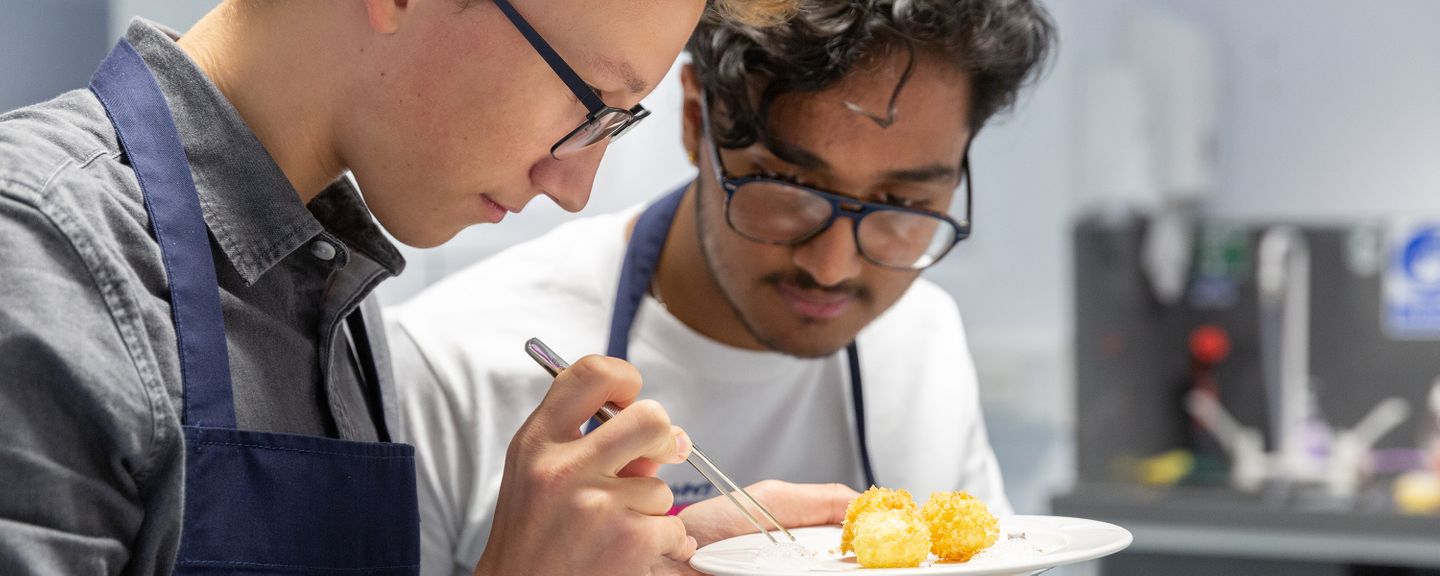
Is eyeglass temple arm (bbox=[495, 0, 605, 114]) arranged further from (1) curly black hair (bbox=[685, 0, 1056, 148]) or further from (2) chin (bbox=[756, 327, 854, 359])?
(2) chin (bbox=[756, 327, 854, 359])

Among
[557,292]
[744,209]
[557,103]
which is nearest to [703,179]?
[744,209]

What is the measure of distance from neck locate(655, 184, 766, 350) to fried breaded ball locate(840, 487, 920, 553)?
21.1 inches

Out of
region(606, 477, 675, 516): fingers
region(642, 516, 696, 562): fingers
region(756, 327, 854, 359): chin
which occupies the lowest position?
region(642, 516, 696, 562): fingers

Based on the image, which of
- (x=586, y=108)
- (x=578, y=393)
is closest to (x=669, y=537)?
(x=578, y=393)

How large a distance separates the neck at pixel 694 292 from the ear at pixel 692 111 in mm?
66

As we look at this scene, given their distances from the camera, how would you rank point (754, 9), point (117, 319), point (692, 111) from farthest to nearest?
point (692, 111) < point (754, 9) < point (117, 319)

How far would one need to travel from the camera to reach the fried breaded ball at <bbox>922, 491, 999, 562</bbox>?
1284 mm

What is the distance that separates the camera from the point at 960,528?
1.30 m

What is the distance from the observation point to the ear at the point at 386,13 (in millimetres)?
1027

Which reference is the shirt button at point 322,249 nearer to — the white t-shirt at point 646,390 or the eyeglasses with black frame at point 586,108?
the eyeglasses with black frame at point 586,108

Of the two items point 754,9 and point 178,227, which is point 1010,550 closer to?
point 754,9

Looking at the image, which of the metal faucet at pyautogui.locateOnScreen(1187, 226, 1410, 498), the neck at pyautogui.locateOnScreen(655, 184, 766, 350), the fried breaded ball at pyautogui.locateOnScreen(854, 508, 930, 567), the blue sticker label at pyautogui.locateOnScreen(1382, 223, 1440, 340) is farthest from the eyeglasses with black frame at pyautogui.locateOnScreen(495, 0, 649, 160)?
the blue sticker label at pyautogui.locateOnScreen(1382, 223, 1440, 340)

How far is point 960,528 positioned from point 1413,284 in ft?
10.4

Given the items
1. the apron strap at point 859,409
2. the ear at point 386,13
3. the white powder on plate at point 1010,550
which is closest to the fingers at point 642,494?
the white powder on plate at point 1010,550
